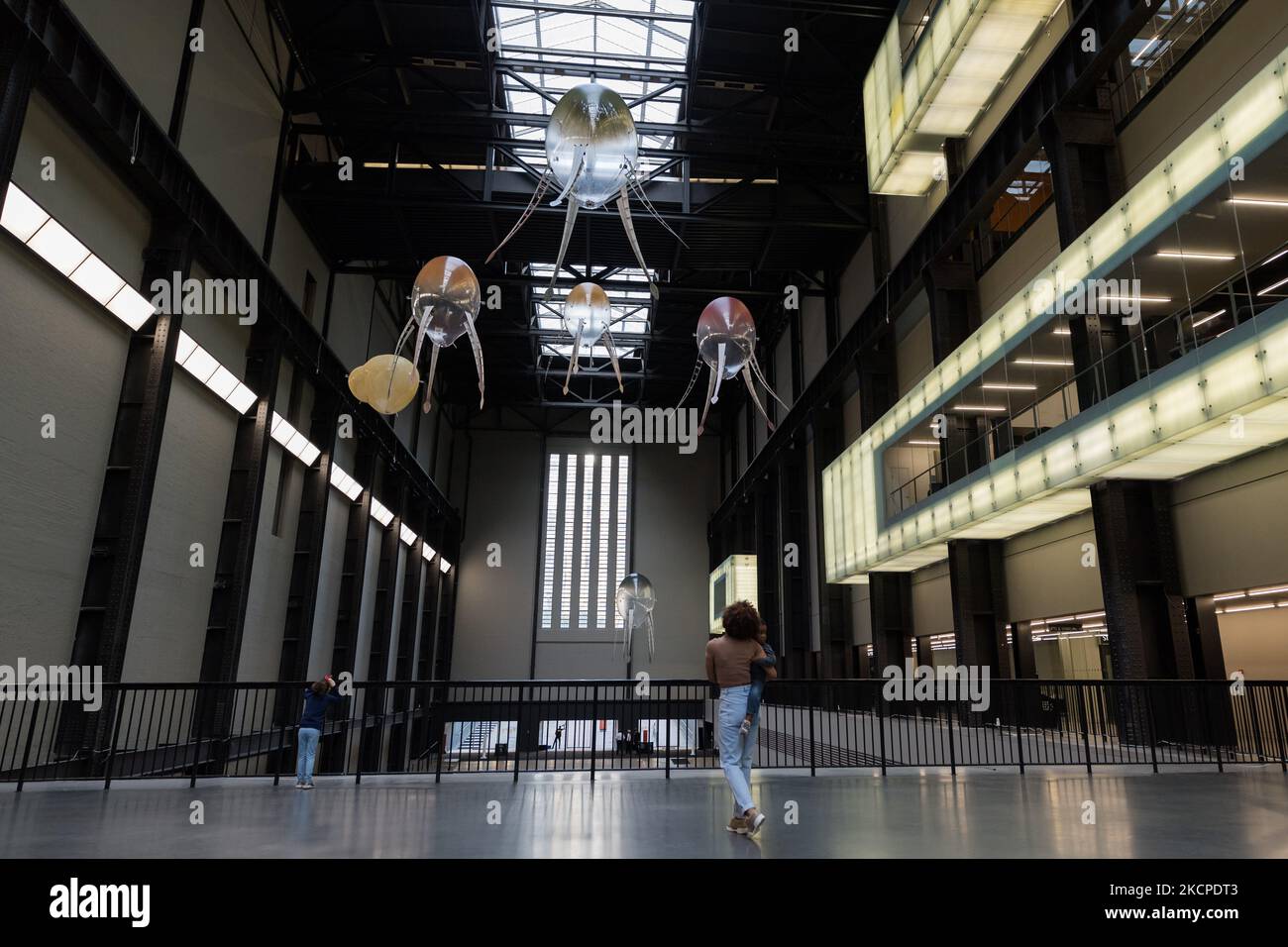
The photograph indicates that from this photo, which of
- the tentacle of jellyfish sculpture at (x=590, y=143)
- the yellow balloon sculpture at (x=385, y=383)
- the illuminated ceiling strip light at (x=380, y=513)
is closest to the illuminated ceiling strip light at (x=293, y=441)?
the illuminated ceiling strip light at (x=380, y=513)

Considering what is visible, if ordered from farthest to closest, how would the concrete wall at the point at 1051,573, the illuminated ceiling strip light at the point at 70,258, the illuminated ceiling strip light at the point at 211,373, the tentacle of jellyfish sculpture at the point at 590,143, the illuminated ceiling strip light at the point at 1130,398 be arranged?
the illuminated ceiling strip light at the point at 211,373 → the concrete wall at the point at 1051,573 → the illuminated ceiling strip light at the point at 70,258 → the illuminated ceiling strip light at the point at 1130,398 → the tentacle of jellyfish sculpture at the point at 590,143

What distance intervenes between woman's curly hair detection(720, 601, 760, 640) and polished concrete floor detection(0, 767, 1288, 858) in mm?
1796

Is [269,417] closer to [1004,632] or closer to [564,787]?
[564,787]

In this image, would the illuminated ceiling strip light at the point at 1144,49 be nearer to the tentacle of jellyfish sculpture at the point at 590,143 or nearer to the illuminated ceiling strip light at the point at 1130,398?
the illuminated ceiling strip light at the point at 1130,398

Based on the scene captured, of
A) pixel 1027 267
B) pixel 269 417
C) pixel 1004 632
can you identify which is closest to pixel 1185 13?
pixel 1027 267

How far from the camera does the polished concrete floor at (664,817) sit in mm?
5883

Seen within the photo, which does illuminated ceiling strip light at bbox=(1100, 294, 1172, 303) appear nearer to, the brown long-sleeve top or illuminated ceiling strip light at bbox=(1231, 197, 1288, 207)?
illuminated ceiling strip light at bbox=(1231, 197, 1288, 207)

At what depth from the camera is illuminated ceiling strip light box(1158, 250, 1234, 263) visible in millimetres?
11617

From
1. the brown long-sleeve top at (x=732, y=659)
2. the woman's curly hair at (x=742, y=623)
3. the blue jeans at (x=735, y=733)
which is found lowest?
the blue jeans at (x=735, y=733)

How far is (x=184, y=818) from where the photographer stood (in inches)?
305

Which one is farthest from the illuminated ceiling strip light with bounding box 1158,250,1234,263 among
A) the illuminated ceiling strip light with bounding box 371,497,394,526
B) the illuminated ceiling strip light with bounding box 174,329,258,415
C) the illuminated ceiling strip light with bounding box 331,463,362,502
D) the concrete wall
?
the illuminated ceiling strip light with bounding box 371,497,394,526

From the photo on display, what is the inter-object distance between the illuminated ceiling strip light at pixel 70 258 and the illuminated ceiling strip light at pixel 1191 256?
18.4 metres

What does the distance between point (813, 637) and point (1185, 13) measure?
24974 millimetres
